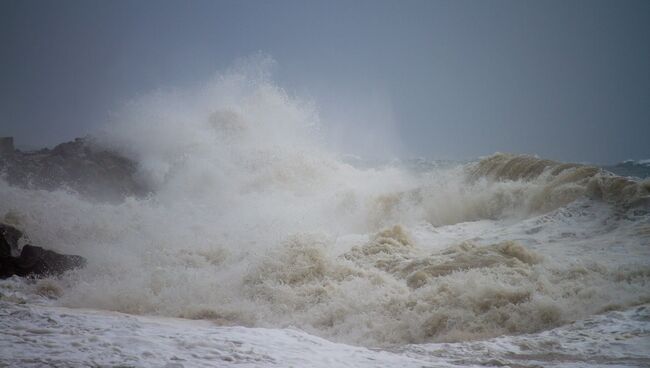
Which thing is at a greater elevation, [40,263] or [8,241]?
[8,241]

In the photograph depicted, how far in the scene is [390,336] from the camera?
18.2ft

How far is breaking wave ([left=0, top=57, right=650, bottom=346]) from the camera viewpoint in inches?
237

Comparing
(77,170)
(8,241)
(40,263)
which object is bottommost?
(40,263)

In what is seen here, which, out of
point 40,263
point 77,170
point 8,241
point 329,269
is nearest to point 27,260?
point 40,263

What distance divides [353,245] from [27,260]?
704 centimetres

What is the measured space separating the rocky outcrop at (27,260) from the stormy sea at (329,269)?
223 mm

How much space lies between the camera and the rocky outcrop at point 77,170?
1616 centimetres

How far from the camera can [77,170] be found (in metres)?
17.8

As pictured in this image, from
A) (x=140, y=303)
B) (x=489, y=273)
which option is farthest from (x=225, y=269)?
(x=489, y=273)

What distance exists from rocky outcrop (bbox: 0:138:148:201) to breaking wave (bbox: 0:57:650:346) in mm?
864

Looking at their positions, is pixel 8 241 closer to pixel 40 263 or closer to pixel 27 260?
pixel 27 260

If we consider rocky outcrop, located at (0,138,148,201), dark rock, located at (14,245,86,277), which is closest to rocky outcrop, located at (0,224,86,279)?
dark rock, located at (14,245,86,277)

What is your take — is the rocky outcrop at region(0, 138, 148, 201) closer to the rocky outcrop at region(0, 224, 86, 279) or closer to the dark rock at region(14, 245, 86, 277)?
the rocky outcrop at region(0, 224, 86, 279)

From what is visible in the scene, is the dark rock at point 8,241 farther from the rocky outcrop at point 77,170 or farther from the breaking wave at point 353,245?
the rocky outcrop at point 77,170
